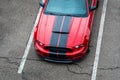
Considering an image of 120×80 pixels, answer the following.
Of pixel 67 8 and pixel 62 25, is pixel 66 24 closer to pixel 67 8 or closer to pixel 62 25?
pixel 62 25

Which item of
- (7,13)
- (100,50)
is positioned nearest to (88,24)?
(100,50)

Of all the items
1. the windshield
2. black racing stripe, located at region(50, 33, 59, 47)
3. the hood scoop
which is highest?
the windshield

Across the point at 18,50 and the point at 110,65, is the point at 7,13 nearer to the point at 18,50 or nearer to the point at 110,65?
the point at 18,50

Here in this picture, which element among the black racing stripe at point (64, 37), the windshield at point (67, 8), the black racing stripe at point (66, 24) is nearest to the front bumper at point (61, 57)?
the black racing stripe at point (64, 37)

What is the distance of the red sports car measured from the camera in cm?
1036

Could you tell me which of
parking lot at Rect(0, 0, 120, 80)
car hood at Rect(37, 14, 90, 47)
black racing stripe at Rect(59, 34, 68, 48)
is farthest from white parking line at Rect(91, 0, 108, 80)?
black racing stripe at Rect(59, 34, 68, 48)

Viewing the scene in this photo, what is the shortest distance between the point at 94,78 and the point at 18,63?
2.56m

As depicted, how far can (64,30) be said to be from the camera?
10711 mm

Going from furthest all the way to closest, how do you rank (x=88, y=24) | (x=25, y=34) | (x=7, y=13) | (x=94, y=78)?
1. (x=7, y=13)
2. (x=25, y=34)
3. (x=88, y=24)
4. (x=94, y=78)

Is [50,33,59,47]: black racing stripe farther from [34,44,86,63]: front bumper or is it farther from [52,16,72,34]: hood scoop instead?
[34,44,86,63]: front bumper

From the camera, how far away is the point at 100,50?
11.1 meters

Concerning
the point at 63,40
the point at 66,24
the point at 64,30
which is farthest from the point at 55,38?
the point at 66,24

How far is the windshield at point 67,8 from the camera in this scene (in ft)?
36.4

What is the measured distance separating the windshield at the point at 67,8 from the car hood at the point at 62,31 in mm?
153
